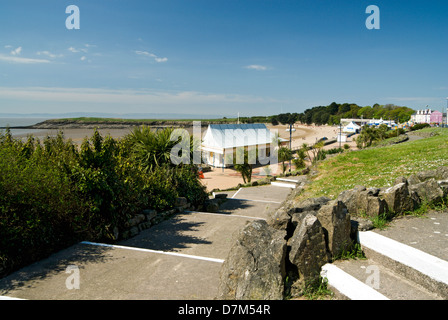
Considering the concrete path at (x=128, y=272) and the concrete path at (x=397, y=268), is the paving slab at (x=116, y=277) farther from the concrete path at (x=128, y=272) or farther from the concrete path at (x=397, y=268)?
the concrete path at (x=397, y=268)

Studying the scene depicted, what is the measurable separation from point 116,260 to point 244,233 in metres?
3.01

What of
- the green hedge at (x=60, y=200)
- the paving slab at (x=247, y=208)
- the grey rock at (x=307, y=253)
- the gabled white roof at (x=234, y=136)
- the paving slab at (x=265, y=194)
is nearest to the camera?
the grey rock at (x=307, y=253)

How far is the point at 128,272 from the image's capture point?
5238mm

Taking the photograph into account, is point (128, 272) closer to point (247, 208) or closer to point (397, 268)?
point (397, 268)

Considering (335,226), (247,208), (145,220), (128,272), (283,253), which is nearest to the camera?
(283,253)

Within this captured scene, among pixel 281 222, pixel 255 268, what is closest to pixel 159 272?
pixel 255 268

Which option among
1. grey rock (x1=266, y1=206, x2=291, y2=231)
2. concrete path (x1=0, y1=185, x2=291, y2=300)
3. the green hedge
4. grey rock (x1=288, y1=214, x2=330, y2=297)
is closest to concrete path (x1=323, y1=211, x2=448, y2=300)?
grey rock (x1=288, y1=214, x2=330, y2=297)

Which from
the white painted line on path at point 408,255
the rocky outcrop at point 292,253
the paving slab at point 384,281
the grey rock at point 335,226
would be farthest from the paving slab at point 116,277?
the white painted line on path at point 408,255

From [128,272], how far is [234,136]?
40.7 m

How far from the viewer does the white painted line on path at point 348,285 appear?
11.4 feet

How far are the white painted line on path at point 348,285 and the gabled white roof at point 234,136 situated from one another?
37.1m
